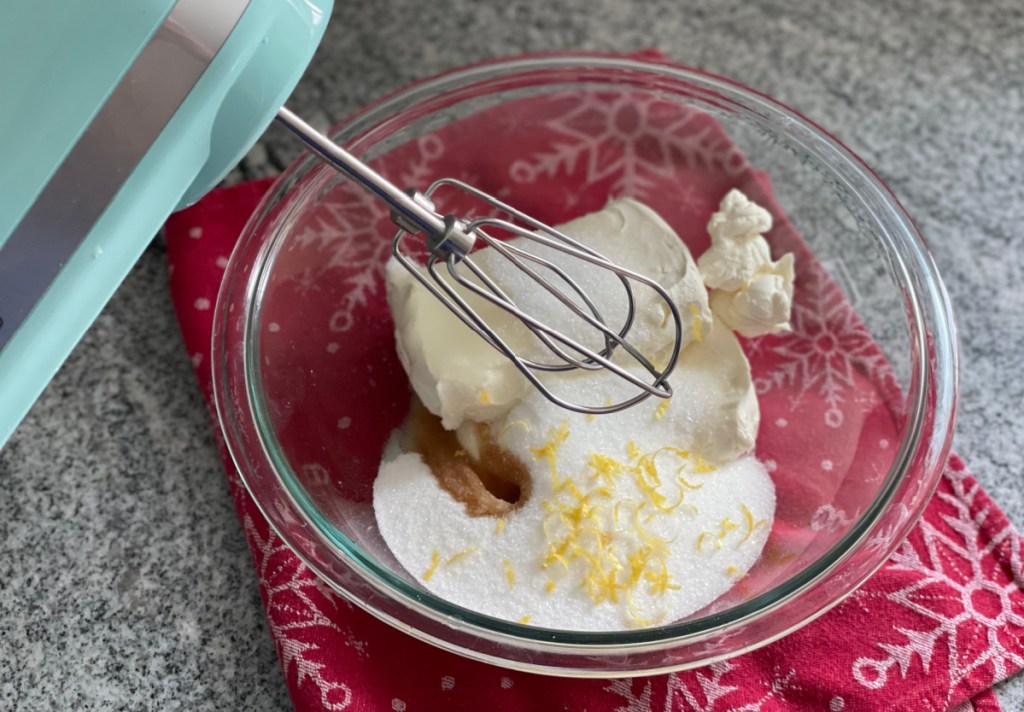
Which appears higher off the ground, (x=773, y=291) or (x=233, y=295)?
(x=773, y=291)

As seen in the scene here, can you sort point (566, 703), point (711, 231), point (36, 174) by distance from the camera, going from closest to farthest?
point (36, 174) < point (566, 703) < point (711, 231)

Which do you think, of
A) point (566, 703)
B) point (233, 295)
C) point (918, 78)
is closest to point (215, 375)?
point (233, 295)

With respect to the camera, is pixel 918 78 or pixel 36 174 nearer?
pixel 36 174

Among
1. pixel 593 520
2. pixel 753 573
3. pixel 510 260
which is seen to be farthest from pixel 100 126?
pixel 753 573

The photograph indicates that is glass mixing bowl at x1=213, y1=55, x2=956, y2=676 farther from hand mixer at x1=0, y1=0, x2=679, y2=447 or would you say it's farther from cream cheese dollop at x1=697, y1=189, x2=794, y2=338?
hand mixer at x1=0, y1=0, x2=679, y2=447

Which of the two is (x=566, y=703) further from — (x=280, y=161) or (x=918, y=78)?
(x=918, y=78)

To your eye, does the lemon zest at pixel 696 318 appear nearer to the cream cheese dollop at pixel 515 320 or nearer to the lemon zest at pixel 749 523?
the cream cheese dollop at pixel 515 320

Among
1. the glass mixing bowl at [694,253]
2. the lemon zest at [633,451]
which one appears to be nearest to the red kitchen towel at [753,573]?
the glass mixing bowl at [694,253]
